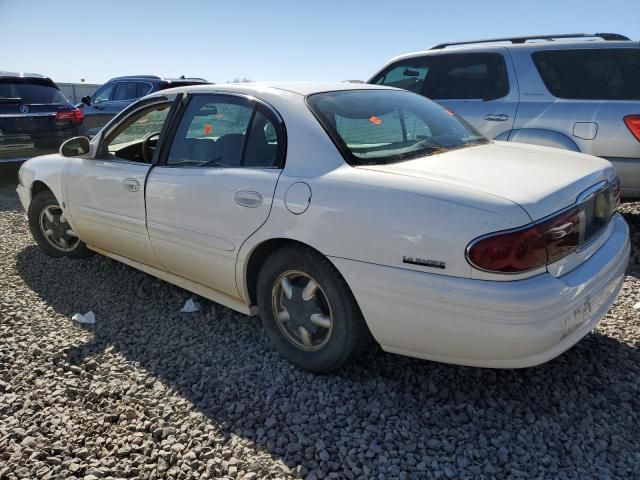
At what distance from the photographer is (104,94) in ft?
37.5

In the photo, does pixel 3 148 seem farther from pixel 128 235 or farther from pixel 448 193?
pixel 448 193

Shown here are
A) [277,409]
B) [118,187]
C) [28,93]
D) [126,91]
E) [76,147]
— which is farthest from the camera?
[126,91]

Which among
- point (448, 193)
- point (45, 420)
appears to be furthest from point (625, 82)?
point (45, 420)

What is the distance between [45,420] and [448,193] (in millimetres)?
2175

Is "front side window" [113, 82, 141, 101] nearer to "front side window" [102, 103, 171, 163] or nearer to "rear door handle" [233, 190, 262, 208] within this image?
"front side window" [102, 103, 171, 163]

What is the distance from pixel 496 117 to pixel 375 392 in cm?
334

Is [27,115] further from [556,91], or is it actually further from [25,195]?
[556,91]

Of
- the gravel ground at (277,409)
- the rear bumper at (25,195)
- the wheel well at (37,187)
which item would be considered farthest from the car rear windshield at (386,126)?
the rear bumper at (25,195)

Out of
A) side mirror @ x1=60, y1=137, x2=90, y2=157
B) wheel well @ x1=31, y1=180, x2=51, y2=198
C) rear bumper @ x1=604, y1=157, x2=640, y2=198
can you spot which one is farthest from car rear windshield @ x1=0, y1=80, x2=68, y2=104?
rear bumper @ x1=604, y1=157, x2=640, y2=198

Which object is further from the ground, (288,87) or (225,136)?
(288,87)

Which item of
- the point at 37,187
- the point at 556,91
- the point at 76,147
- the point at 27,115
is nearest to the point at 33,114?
the point at 27,115

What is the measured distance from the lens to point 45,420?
2525 millimetres

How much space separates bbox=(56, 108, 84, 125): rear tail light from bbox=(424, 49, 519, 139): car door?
18.5ft

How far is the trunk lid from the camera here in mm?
2205
